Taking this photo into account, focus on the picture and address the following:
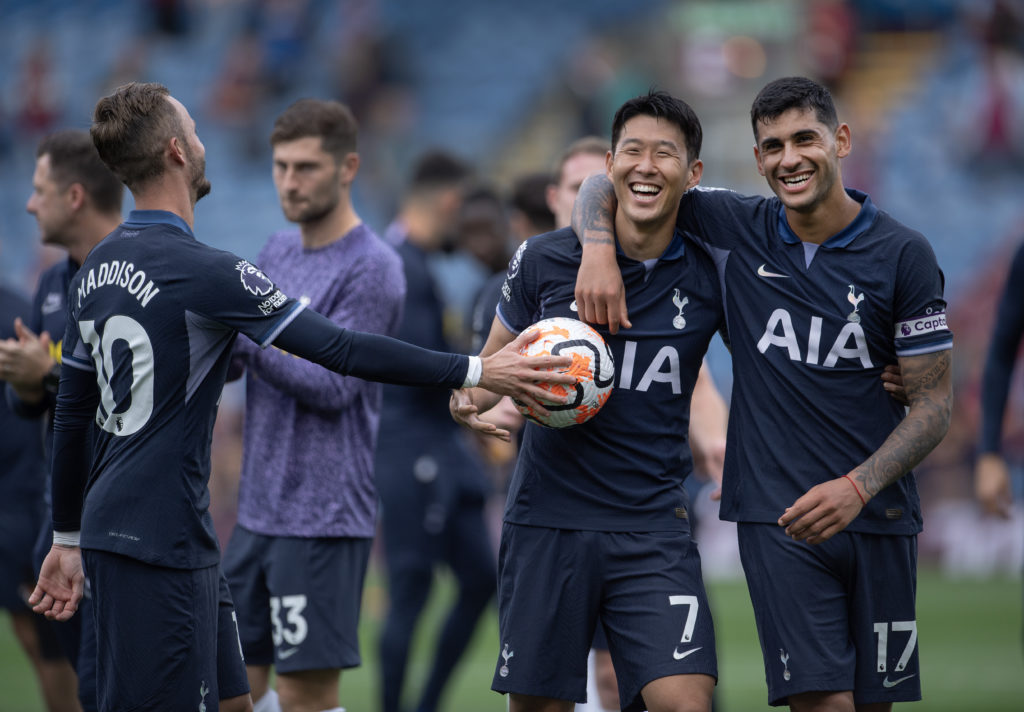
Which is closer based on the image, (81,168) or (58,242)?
(81,168)

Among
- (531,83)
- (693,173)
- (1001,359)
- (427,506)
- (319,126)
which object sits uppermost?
(531,83)

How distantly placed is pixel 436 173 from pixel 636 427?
3.94 m

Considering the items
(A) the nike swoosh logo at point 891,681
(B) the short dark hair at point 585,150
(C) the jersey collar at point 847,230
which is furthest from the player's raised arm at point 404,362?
(B) the short dark hair at point 585,150

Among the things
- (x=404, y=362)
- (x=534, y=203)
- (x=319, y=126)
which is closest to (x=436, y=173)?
(x=534, y=203)

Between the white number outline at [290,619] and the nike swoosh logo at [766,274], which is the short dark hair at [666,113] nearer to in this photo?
the nike swoosh logo at [766,274]

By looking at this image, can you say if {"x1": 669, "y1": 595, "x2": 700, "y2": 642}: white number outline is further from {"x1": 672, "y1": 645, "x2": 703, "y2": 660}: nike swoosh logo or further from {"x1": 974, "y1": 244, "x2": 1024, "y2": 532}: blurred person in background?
{"x1": 974, "y1": 244, "x2": 1024, "y2": 532}: blurred person in background

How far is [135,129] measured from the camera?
13.1ft

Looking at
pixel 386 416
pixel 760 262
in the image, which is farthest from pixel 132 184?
pixel 386 416

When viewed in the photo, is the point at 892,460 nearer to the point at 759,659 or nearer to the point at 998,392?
the point at 998,392

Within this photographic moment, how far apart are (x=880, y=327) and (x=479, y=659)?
7.11m

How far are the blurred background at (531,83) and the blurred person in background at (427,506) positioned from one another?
10440 mm

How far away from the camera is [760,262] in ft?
14.7

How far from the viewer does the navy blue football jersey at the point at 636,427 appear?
435 cm

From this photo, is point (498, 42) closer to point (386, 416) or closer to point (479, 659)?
point (479, 659)
